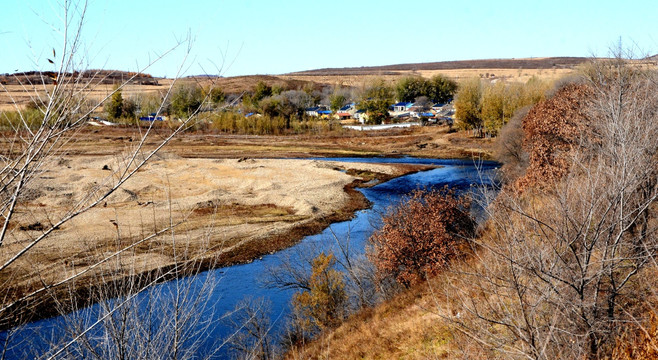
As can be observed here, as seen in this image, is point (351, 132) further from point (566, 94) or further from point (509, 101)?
point (566, 94)

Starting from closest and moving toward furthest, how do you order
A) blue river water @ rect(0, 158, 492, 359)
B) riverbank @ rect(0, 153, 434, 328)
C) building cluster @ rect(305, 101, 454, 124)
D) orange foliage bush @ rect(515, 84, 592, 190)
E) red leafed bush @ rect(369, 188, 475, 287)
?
1. blue river water @ rect(0, 158, 492, 359)
2. red leafed bush @ rect(369, 188, 475, 287)
3. riverbank @ rect(0, 153, 434, 328)
4. orange foliage bush @ rect(515, 84, 592, 190)
5. building cluster @ rect(305, 101, 454, 124)

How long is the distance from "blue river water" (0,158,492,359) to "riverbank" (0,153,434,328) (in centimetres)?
108

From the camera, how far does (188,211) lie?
35375 mm

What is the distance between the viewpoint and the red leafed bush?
68.3ft

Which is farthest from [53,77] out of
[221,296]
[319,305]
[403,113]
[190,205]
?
[403,113]

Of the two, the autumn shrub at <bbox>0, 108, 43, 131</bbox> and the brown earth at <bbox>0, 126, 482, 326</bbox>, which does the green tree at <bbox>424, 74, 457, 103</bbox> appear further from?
the autumn shrub at <bbox>0, 108, 43, 131</bbox>

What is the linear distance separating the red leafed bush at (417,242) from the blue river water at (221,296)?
1670 mm

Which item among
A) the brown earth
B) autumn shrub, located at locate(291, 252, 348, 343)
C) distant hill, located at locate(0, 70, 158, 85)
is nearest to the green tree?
the brown earth

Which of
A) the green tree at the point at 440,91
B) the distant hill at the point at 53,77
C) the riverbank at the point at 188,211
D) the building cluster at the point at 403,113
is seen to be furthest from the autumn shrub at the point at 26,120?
the green tree at the point at 440,91

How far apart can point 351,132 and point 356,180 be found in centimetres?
4170

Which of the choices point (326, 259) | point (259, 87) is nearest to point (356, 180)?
point (326, 259)

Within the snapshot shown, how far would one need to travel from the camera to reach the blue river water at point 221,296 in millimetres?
10480

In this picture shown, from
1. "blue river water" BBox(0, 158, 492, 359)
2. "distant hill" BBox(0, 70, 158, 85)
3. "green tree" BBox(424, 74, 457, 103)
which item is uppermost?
"distant hill" BBox(0, 70, 158, 85)

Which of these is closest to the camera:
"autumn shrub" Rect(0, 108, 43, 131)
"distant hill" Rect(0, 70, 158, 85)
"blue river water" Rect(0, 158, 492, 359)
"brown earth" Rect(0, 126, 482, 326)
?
A: "distant hill" Rect(0, 70, 158, 85)
